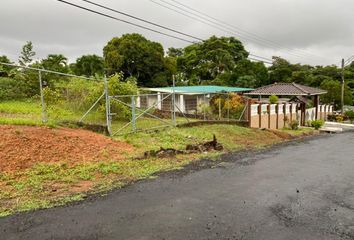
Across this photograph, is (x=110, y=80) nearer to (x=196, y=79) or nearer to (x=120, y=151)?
(x=120, y=151)

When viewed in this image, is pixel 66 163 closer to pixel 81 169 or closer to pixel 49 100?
pixel 81 169

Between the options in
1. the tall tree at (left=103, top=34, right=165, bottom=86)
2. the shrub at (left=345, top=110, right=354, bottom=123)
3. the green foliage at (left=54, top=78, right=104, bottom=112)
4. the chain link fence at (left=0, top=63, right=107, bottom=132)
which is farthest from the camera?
the tall tree at (left=103, top=34, right=165, bottom=86)

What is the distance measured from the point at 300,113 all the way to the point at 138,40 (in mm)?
21956

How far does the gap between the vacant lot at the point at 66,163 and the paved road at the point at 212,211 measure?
82 cm

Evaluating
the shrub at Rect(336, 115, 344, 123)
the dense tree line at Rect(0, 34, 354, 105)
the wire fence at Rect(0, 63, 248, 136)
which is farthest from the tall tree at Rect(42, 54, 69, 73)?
the shrub at Rect(336, 115, 344, 123)

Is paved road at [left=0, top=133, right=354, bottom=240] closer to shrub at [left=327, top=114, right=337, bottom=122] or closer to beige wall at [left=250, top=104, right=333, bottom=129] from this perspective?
beige wall at [left=250, top=104, right=333, bottom=129]

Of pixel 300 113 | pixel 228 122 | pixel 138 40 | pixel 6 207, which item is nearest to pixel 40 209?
pixel 6 207

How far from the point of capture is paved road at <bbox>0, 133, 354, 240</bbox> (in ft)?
17.9

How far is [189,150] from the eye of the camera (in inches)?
497

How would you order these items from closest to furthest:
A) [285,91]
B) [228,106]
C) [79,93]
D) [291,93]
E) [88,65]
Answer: [79,93]
[228,106]
[291,93]
[285,91]
[88,65]

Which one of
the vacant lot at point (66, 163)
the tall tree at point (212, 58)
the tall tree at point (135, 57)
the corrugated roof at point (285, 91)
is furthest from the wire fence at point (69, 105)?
the tall tree at point (212, 58)

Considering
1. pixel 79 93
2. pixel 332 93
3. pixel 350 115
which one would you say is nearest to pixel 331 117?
pixel 350 115

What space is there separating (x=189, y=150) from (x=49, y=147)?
5.02 meters

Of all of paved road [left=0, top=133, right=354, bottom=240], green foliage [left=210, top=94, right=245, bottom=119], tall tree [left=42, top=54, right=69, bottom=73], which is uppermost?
tall tree [left=42, top=54, right=69, bottom=73]
